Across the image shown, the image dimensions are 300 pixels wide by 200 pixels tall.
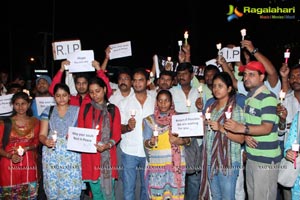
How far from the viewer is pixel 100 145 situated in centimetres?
452

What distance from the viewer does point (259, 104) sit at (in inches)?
166

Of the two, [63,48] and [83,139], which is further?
[63,48]

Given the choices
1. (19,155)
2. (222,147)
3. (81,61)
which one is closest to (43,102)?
(81,61)

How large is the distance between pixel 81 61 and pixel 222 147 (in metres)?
2.77

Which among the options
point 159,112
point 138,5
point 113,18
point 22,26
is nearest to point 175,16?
point 138,5

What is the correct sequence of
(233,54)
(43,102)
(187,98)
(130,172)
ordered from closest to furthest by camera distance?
1. (130,172)
2. (187,98)
3. (43,102)
4. (233,54)

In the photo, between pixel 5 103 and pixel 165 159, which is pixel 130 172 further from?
pixel 5 103

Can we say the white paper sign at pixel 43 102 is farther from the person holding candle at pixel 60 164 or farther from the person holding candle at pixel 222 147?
the person holding candle at pixel 222 147

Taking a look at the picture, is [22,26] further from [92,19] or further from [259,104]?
[259,104]

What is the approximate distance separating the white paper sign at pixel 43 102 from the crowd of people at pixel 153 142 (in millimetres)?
695

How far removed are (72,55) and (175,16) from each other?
18.9 m

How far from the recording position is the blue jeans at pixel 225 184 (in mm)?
4355

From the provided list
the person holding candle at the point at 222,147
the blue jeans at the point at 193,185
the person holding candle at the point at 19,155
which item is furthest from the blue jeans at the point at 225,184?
the person holding candle at the point at 19,155

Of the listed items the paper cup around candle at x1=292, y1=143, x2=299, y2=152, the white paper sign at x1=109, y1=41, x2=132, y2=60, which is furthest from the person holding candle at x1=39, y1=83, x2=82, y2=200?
the paper cup around candle at x1=292, y1=143, x2=299, y2=152
